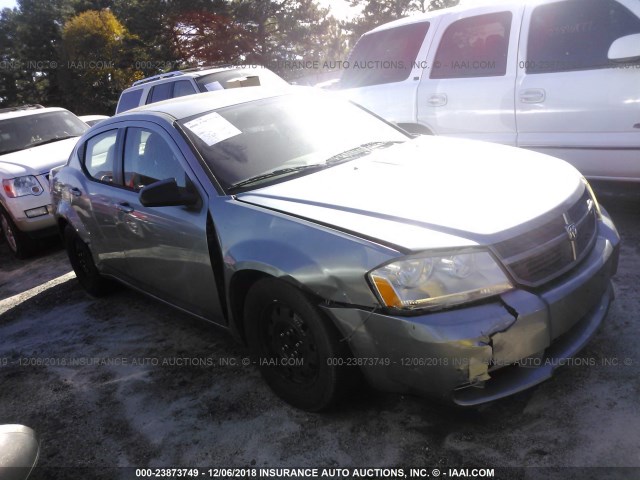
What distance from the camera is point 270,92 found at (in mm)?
3918

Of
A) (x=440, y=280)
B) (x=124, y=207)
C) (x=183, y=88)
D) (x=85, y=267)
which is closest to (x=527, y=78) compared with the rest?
(x=440, y=280)

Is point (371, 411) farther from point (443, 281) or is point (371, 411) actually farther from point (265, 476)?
point (443, 281)

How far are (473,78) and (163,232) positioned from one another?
3398 millimetres

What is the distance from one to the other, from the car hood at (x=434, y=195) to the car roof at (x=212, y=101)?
91cm

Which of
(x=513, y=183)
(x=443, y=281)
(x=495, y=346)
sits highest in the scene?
(x=513, y=183)

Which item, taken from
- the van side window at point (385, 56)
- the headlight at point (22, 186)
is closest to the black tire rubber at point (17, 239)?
the headlight at point (22, 186)

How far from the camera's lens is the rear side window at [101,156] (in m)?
4.12

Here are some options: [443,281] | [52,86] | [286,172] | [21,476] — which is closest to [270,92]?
[286,172]

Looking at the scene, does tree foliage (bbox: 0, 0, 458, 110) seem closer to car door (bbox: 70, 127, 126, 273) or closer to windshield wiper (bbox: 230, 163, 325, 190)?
car door (bbox: 70, 127, 126, 273)

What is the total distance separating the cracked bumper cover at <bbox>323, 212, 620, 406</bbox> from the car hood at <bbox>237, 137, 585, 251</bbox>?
30 centimetres

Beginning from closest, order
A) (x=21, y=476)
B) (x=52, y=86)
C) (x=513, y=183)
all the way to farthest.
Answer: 1. (x=21, y=476)
2. (x=513, y=183)
3. (x=52, y=86)

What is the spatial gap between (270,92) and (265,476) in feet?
8.33

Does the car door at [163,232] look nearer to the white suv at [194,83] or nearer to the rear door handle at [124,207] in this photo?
the rear door handle at [124,207]

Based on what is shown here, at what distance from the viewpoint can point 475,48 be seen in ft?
17.5
